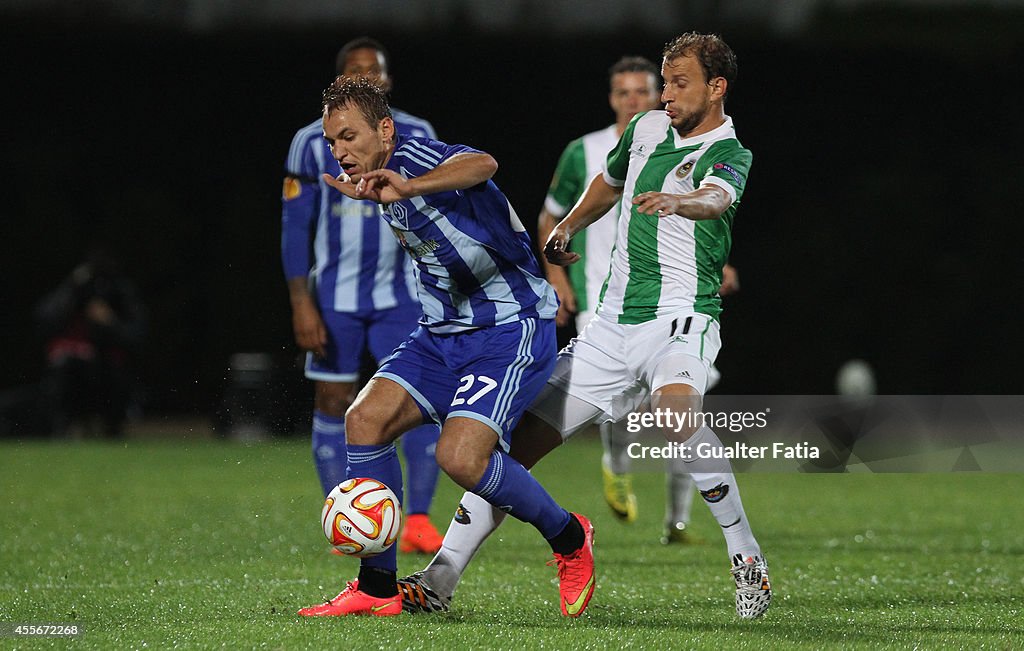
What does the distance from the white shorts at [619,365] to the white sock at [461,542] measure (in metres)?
0.35

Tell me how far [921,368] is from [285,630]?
486 inches

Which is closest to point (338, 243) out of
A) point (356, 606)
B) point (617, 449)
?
point (617, 449)

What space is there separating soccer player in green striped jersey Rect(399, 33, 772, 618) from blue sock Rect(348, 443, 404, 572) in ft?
0.38

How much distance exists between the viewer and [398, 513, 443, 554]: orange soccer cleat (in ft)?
19.7

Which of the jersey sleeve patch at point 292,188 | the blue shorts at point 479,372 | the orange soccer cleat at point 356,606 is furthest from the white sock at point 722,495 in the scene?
the jersey sleeve patch at point 292,188

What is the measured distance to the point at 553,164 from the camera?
14.8m

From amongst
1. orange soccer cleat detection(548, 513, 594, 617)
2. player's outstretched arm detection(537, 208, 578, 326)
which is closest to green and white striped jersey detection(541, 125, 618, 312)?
player's outstretched arm detection(537, 208, 578, 326)

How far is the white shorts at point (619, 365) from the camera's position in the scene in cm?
451

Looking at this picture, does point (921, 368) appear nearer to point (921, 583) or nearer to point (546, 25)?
point (546, 25)

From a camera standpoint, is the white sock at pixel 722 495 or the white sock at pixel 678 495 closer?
the white sock at pixel 722 495

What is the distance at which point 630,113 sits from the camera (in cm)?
679

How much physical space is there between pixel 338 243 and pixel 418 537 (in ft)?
4.35

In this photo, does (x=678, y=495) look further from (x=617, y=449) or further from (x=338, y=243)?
(x=338, y=243)

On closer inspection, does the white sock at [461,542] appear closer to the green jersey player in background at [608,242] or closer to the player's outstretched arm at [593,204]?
the player's outstretched arm at [593,204]
